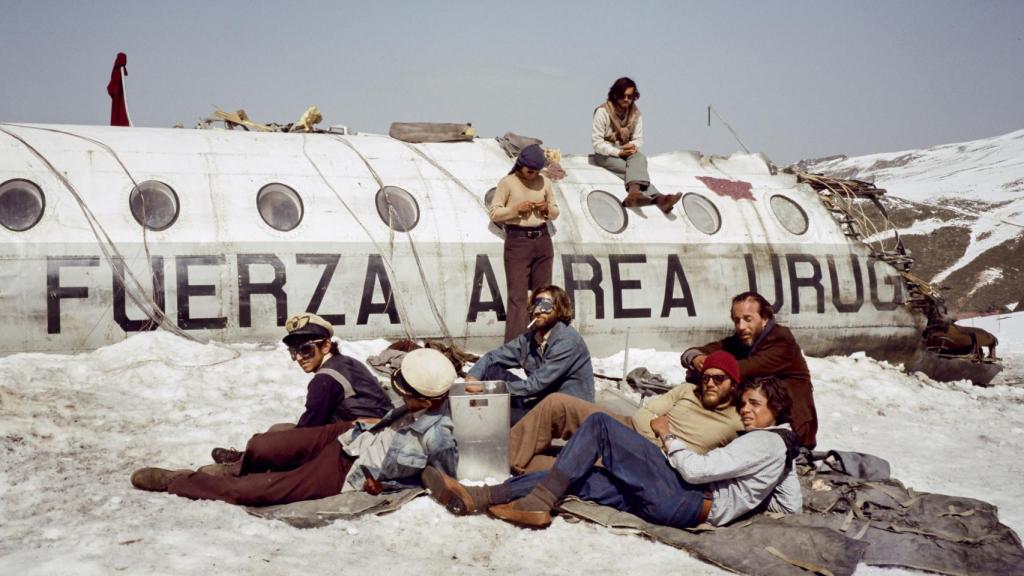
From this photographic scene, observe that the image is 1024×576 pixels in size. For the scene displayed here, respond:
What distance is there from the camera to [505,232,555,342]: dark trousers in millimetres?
9773

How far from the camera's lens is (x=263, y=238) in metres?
9.69

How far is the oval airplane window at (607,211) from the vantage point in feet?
37.4

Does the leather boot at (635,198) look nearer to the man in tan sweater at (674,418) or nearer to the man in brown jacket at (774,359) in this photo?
the man in brown jacket at (774,359)

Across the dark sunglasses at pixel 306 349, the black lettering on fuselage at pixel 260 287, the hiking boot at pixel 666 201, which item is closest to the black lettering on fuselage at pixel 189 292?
the black lettering on fuselage at pixel 260 287

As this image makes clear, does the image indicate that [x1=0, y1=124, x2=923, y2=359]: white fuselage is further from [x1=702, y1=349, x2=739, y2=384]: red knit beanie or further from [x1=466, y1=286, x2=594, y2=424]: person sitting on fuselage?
[x1=702, y1=349, x2=739, y2=384]: red knit beanie

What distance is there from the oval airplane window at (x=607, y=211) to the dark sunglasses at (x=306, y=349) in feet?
19.1

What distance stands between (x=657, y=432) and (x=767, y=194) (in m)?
7.96

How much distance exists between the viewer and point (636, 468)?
5551mm

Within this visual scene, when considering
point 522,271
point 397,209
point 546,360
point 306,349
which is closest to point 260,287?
point 397,209

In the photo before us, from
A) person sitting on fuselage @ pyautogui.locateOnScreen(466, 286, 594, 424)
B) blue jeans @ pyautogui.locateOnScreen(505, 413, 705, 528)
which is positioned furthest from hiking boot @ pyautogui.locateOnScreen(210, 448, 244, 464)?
blue jeans @ pyautogui.locateOnScreen(505, 413, 705, 528)

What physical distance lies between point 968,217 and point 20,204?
125 feet

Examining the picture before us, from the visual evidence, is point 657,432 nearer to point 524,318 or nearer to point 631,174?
point 524,318

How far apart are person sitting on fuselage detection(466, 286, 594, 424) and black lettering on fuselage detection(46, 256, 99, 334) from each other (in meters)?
4.55

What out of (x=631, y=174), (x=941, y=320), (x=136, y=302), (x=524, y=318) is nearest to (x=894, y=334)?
(x=941, y=320)
